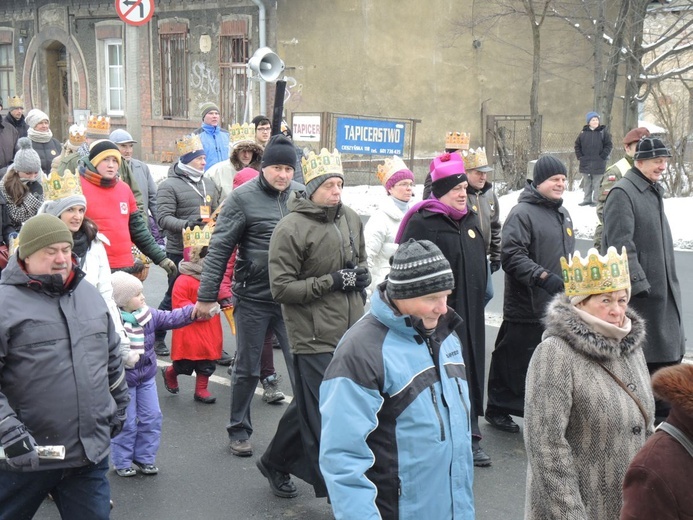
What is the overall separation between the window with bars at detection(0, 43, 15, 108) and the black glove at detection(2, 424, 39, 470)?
31.6m

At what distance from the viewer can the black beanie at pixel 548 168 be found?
22.3 ft

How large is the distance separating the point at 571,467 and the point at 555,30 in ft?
87.8

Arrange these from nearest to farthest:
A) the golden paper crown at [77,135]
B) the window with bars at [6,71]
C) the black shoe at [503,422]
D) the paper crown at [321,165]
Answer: the paper crown at [321,165], the black shoe at [503,422], the golden paper crown at [77,135], the window with bars at [6,71]

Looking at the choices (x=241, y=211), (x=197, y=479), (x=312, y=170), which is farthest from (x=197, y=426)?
(x=312, y=170)

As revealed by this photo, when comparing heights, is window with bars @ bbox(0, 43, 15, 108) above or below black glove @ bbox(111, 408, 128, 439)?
above

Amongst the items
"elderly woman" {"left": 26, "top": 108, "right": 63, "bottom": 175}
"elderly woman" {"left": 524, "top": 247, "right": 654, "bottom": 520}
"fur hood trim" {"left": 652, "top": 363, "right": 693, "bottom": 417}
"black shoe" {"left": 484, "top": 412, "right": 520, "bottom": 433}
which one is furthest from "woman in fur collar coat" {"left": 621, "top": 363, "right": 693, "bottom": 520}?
"elderly woman" {"left": 26, "top": 108, "right": 63, "bottom": 175}

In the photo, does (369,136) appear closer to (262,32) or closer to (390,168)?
(262,32)

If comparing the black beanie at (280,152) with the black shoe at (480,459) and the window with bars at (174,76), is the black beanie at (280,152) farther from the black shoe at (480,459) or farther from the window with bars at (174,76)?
the window with bars at (174,76)

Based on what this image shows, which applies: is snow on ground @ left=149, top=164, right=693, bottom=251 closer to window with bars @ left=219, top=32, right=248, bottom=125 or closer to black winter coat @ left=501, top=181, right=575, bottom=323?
window with bars @ left=219, top=32, right=248, bottom=125

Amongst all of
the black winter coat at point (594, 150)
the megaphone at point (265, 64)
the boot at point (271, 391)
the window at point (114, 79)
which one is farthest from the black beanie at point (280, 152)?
the window at point (114, 79)

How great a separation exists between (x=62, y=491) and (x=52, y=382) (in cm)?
54

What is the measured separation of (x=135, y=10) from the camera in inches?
650

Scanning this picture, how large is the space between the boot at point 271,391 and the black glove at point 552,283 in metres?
2.37

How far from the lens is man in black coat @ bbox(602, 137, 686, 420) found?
20.9 feet
